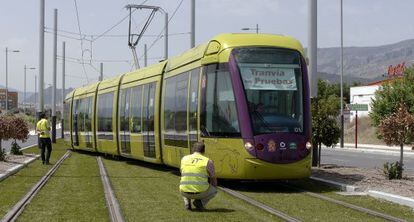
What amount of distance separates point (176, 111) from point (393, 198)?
6.65 meters

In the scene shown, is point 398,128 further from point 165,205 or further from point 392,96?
point 392,96

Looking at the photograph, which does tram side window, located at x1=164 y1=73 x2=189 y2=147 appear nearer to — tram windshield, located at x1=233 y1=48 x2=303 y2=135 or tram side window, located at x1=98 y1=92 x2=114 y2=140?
tram windshield, located at x1=233 y1=48 x2=303 y2=135

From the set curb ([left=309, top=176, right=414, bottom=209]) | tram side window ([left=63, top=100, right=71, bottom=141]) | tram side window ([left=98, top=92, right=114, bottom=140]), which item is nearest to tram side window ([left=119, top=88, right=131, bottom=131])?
tram side window ([left=98, top=92, right=114, bottom=140])

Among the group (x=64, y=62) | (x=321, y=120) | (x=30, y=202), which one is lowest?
(x=30, y=202)

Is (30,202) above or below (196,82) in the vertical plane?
below

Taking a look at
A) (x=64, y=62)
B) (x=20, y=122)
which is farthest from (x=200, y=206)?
(x=64, y=62)

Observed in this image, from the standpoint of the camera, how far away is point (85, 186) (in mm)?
15273

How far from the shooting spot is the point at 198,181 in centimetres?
1109

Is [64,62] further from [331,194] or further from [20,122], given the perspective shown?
[331,194]

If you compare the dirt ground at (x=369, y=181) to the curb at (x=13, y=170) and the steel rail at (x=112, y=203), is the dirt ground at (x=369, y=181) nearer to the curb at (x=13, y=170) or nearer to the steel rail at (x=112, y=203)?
the steel rail at (x=112, y=203)

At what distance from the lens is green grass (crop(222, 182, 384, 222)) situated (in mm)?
10805

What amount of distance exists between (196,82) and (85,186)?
3.47 m

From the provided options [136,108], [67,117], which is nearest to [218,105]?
[136,108]

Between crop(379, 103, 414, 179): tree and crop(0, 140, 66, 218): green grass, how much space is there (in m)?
Result: 8.45
